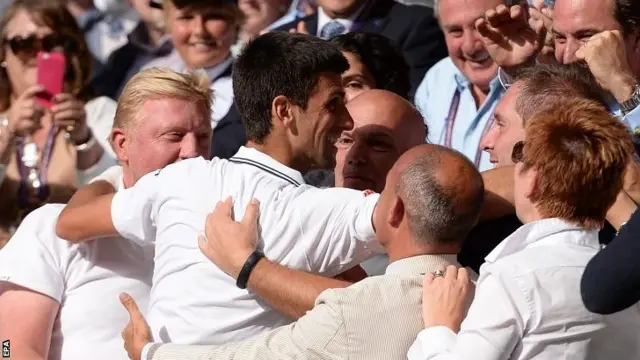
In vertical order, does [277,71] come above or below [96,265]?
above

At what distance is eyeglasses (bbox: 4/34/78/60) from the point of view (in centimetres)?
687

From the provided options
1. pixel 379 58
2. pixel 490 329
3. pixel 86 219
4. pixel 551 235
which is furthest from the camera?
pixel 379 58

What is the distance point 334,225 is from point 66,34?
10.7ft

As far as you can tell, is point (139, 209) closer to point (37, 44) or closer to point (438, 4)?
point (438, 4)

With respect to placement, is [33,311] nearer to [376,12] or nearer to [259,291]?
[259,291]

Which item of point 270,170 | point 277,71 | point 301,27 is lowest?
point 301,27

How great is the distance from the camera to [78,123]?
258 inches

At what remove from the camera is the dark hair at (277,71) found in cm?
427

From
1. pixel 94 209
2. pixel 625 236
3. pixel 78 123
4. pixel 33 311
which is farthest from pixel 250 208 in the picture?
pixel 78 123

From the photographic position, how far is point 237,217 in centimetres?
414

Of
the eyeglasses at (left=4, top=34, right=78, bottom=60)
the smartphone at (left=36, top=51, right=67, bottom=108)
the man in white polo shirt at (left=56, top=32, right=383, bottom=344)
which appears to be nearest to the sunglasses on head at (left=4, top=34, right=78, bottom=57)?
the eyeglasses at (left=4, top=34, right=78, bottom=60)

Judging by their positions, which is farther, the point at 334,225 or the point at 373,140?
the point at 373,140

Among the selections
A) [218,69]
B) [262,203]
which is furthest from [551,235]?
[218,69]

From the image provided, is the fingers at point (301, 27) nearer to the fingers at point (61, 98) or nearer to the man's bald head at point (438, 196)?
the fingers at point (61, 98)
